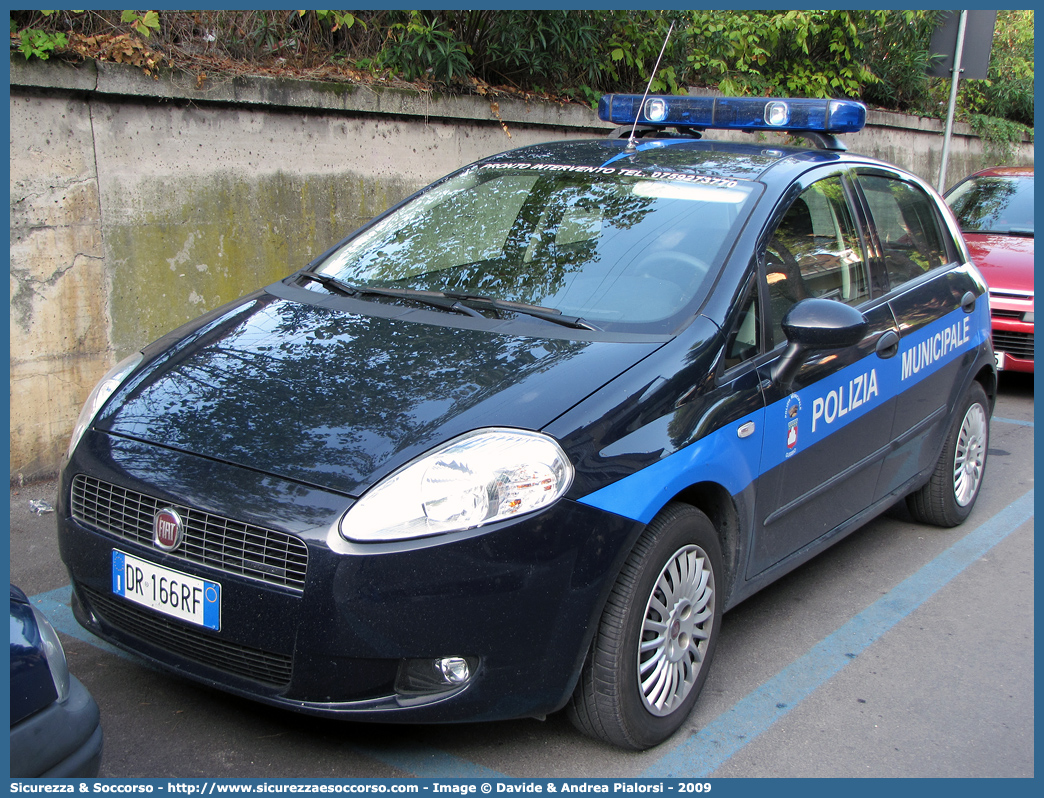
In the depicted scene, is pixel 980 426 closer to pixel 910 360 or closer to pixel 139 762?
pixel 910 360

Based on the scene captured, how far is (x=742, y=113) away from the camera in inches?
172

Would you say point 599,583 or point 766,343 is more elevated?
point 766,343

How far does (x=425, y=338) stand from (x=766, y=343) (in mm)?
1105

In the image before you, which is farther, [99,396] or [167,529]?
[99,396]

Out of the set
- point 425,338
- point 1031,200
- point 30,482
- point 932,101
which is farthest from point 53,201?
point 932,101

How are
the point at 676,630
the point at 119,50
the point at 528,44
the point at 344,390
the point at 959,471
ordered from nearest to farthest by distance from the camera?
the point at 344,390, the point at 676,630, the point at 959,471, the point at 119,50, the point at 528,44

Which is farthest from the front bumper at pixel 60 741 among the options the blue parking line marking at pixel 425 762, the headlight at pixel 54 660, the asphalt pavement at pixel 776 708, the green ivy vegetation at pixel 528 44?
the green ivy vegetation at pixel 528 44

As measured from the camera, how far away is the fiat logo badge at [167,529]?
2.46 m

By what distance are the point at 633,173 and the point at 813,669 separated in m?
1.92

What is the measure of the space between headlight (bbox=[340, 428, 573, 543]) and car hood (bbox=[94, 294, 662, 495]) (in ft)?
0.14

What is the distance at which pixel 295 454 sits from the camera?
8.15ft

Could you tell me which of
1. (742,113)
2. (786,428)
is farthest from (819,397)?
(742,113)

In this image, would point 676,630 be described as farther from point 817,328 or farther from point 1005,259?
point 1005,259

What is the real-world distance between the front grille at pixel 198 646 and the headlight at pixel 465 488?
16.8 inches
